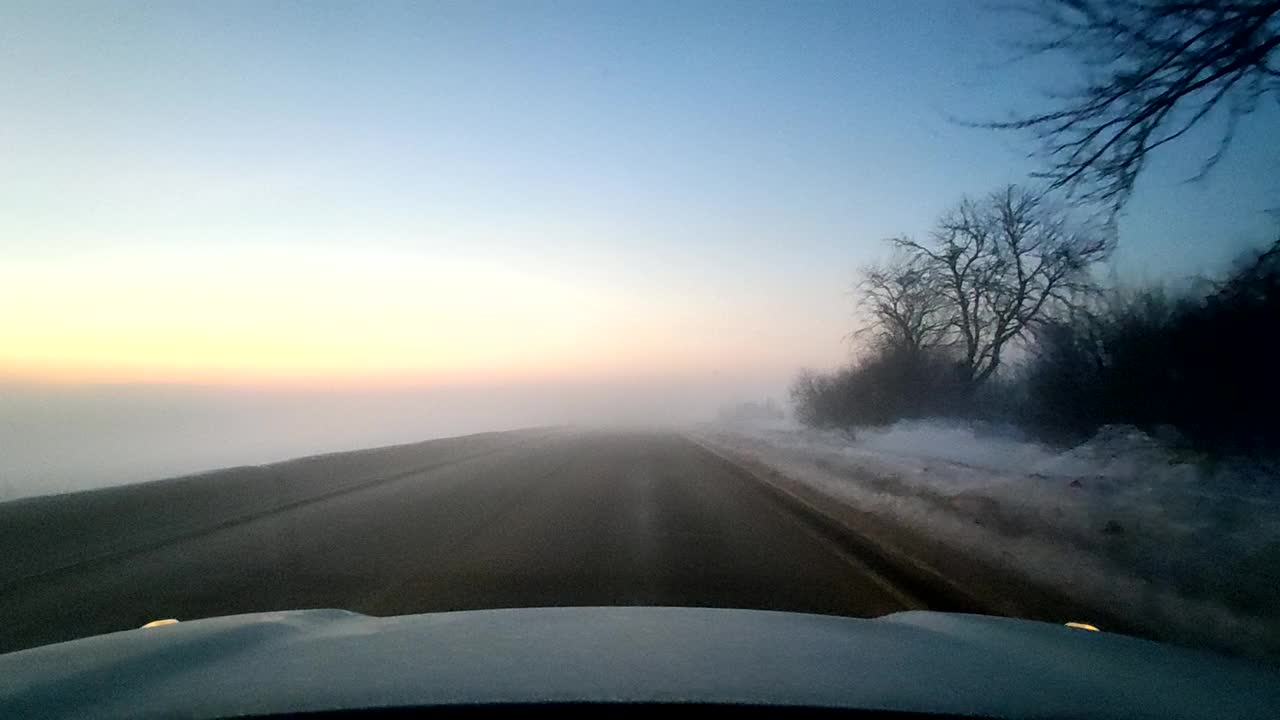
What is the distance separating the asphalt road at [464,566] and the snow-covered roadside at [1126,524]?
1814 millimetres

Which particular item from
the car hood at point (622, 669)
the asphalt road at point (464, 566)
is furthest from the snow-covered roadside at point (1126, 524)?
the car hood at point (622, 669)

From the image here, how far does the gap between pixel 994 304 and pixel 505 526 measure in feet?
115

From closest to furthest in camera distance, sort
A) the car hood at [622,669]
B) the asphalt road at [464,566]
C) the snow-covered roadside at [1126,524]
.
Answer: the car hood at [622,669]
the snow-covered roadside at [1126,524]
the asphalt road at [464,566]

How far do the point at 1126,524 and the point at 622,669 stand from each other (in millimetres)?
8991

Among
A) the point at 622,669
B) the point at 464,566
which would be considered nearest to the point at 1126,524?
the point at 464,566

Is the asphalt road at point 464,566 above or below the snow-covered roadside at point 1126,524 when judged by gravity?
above

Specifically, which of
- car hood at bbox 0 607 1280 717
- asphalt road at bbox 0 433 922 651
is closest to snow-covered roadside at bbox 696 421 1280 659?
asphalt road at bbox 0 433 922 651

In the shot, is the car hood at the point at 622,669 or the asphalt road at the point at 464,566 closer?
the car hood at the point at 622,669

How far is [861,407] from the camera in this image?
5012cm

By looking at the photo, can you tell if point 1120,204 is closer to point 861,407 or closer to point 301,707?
point 301,707

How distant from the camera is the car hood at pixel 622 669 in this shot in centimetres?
371

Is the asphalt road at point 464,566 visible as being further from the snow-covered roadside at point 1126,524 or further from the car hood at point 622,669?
the car hood at point 622,669

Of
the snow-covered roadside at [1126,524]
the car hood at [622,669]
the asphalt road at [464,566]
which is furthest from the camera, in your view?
the asphalt road at [464,566]

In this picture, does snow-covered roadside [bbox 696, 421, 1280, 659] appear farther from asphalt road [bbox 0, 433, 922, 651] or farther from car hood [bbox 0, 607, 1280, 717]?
car hood [bbox 0, 607, 1280, 717]
